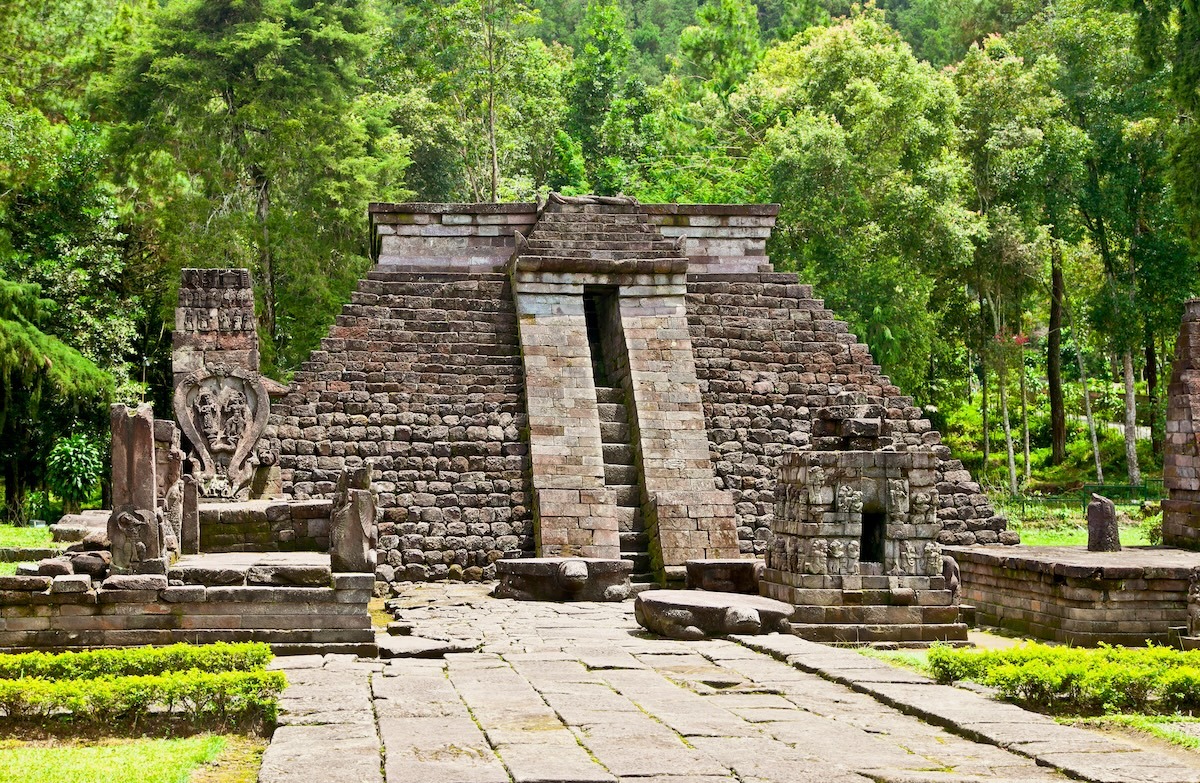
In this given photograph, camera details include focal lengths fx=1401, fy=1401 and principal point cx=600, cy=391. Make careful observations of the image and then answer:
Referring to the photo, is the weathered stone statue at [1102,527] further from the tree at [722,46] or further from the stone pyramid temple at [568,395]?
the tree at [722,46]

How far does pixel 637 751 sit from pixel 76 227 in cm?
2210

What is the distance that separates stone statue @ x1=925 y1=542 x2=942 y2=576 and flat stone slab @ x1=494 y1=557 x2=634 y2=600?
382cm

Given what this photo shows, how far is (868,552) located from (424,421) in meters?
7.42

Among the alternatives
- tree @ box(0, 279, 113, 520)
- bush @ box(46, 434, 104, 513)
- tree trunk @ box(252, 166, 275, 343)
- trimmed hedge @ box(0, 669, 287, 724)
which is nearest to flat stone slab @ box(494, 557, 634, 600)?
trimmed hedge @ box(0, 669, 287, 724)

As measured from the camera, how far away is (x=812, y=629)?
1102 cm

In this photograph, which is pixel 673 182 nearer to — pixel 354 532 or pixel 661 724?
pixel 354 532

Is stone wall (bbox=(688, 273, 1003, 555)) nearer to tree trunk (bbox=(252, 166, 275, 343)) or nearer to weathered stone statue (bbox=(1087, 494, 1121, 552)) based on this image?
weathered stone statue (bbox=(1087, 494, 1121, 552))

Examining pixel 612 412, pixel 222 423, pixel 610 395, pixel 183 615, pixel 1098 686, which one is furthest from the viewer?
pixel 610 395

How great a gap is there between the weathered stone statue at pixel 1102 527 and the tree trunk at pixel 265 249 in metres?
18.8

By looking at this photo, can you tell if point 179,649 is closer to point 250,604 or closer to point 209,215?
point 250,604

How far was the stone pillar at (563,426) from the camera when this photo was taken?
15992 millimetres

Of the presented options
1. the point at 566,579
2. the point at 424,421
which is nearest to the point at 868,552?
the point at 566,579

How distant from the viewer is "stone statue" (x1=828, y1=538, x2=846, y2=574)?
36.6 feet

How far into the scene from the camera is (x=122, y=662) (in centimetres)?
835
